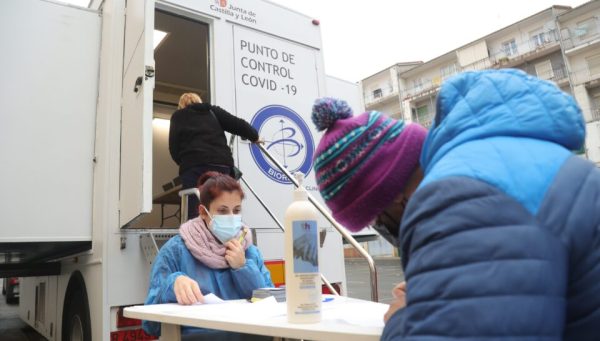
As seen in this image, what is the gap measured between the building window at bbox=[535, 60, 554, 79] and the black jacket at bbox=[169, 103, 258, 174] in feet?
85.6

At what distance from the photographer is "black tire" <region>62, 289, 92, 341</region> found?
280 centimetres

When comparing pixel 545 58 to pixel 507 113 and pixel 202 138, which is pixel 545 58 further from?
pixel 507 113

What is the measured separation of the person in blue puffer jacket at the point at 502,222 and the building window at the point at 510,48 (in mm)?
28567

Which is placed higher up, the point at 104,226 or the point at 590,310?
the point at 104,226

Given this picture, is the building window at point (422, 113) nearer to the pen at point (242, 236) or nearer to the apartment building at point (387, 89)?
the apartment building at point (387, 89)

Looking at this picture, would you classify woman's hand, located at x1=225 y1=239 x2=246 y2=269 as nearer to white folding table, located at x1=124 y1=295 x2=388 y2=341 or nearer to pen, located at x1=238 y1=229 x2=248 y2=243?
pen, located at x1=238 y1=229 x2=248 y2=243

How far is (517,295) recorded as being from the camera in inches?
22.8

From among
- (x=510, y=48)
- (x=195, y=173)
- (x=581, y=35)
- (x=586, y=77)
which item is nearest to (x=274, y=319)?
(x=195, y=173)

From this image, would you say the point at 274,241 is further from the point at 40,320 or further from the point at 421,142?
the point at 40,320

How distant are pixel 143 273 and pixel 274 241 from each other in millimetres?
1012

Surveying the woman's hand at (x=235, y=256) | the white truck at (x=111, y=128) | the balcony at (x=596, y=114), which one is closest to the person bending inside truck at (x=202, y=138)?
the white truck at (x=111, y=128)

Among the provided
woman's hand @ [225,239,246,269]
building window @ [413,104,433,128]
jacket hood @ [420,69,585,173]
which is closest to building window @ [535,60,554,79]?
building window @ [413,104,433,128]

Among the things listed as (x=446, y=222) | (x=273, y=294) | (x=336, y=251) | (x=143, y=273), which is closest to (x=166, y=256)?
(x=273, y=294)

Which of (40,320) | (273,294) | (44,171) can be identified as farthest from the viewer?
(40,320)
